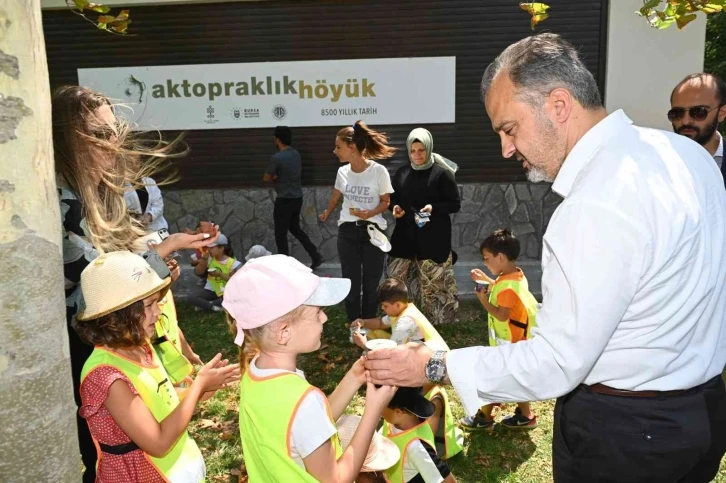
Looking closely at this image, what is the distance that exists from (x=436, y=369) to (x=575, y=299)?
61 centimetres

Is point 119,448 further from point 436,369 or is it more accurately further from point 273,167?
point 273,167

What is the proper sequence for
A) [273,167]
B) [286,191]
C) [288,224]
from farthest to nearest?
1. [288,224]
2. [286,191]
3. [273,167]

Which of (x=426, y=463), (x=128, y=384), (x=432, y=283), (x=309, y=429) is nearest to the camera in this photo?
(x=309, y=429)

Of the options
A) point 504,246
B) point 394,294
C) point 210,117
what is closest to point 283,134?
point 210,117

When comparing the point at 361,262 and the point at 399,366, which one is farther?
the point at 361,262

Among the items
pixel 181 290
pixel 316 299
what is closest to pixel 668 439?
pixel 316 299

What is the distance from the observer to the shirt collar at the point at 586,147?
1970 millimetres

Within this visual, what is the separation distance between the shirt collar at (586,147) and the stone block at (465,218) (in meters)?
7.46

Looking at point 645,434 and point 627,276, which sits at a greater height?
point 627,276

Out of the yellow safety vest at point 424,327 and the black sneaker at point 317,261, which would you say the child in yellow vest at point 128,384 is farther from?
the black sneaker at point 317,261

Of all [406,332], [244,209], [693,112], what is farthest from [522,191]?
[406,332]

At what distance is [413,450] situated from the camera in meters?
3.06

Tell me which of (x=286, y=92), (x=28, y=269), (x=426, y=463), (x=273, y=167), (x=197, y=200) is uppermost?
(x=286, y=92)

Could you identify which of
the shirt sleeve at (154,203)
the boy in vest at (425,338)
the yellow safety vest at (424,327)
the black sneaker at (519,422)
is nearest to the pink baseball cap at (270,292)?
the boy in vest at (425,338)
